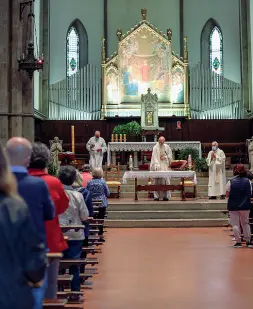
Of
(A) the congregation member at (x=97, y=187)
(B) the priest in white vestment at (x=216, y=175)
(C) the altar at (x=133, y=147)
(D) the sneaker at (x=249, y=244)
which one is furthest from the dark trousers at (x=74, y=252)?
(C) the altar at (x=133, y=147)

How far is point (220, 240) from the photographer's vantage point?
12227mm

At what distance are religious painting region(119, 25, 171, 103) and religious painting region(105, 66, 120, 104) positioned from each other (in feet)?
0.70

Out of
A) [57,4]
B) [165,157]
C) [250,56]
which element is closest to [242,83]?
[250,56]

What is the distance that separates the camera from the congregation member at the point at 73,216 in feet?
20.7

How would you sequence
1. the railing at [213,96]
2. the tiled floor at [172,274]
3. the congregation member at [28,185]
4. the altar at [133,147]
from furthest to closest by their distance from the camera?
the railing at [213,96] → the altar at [133,147] → the tiled floor at [172,274] → the congregation member at [28,185]

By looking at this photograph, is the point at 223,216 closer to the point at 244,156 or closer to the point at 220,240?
the point at 220,240

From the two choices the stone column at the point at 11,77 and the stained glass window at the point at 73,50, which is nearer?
the stone column at the point at 11,77

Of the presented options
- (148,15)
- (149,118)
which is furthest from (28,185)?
(148,15)

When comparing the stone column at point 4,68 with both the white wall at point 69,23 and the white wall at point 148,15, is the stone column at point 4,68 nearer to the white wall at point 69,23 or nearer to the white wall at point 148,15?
the white wall at point 69,23

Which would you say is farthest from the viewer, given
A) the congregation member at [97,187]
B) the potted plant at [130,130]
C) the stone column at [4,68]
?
the potted plant at [130,130]

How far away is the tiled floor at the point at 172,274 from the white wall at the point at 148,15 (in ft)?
56.5

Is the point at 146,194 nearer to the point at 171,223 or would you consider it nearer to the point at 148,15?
the point at 171,223

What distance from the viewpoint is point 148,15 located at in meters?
28.6

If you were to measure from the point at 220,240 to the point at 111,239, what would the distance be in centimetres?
221
